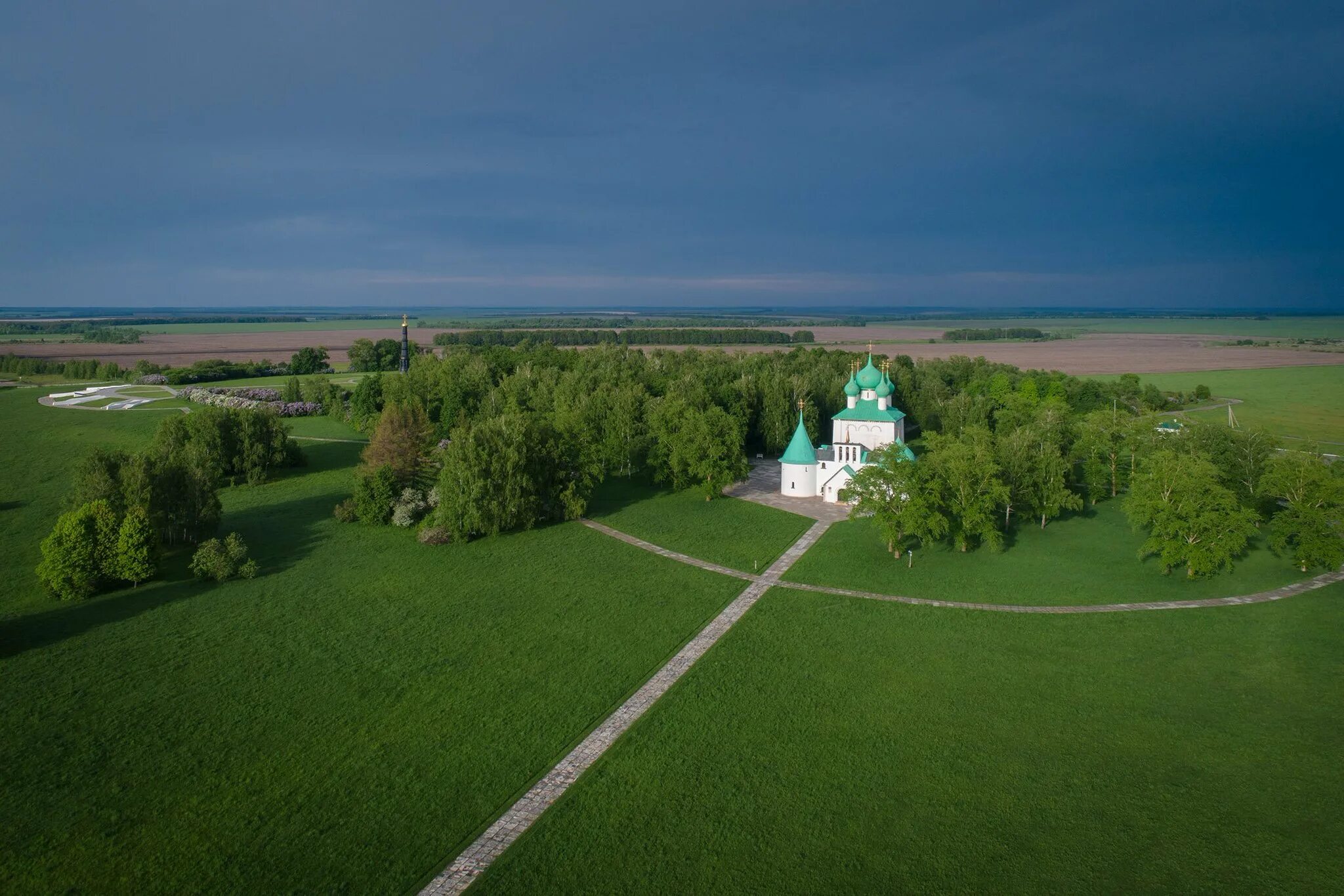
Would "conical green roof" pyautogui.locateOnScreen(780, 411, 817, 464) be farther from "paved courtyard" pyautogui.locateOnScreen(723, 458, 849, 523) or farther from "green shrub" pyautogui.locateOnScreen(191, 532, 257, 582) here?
"green shrub" pyautogui.locateOnScreen(191, 532, 257, 582)

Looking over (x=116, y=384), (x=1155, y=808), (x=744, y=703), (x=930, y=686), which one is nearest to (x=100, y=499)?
(x=744, y=703)

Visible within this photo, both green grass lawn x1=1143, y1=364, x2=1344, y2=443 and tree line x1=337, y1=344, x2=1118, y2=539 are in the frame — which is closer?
tree line x1=337, y1=344, x2=1118, y2=539

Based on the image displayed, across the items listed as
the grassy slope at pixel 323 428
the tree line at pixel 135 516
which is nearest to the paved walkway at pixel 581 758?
the tree line at pixel 135 516

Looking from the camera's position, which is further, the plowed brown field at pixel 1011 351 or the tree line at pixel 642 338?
the tree line at pixel 642 338

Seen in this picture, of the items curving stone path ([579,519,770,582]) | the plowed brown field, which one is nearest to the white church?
curving stone path ([579,519,770,582])

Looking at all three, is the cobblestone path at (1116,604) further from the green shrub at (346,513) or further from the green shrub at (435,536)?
the green shrub at (346,513)

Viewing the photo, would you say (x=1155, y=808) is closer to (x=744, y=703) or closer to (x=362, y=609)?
(x=744, y=703)

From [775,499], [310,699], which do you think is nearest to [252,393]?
[775,499]
